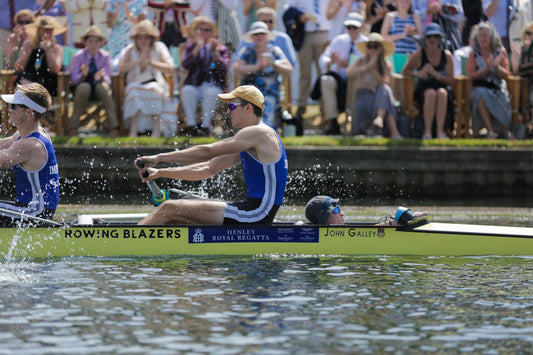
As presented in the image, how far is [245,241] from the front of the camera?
9328 millimetres

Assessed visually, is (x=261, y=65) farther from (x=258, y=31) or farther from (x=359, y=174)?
(x=359, y=174)

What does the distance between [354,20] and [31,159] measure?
7628mm

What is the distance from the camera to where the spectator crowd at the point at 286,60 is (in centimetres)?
1535

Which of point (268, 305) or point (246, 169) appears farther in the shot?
point (246, 169)

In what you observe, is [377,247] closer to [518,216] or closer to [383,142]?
[518,216]

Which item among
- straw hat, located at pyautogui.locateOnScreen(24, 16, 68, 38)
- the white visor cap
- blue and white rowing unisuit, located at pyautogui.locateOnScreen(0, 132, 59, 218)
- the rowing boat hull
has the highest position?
straw hat, located at pyautogui.locateOnScreen(24, 16, 68, 38)

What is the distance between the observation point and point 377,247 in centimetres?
958

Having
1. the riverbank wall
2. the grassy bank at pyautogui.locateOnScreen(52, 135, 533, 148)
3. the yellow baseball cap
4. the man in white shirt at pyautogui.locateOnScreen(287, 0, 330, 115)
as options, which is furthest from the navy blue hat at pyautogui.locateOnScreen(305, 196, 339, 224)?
the man in white shirt at pyautogui.locateOnScreen(287, 0, 330, 115)

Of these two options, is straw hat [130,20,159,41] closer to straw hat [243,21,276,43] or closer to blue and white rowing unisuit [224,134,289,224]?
straw hat [243,21,276,43]

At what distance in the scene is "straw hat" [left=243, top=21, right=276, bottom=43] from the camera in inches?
593

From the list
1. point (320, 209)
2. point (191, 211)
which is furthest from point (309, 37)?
point (191, 211)

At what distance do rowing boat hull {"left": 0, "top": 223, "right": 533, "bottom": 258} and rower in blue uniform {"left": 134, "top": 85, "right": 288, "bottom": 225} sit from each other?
14 cm

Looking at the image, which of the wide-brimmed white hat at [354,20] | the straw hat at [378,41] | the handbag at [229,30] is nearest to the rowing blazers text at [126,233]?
the straw hat at [378,41]

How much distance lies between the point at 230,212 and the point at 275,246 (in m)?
0.50
